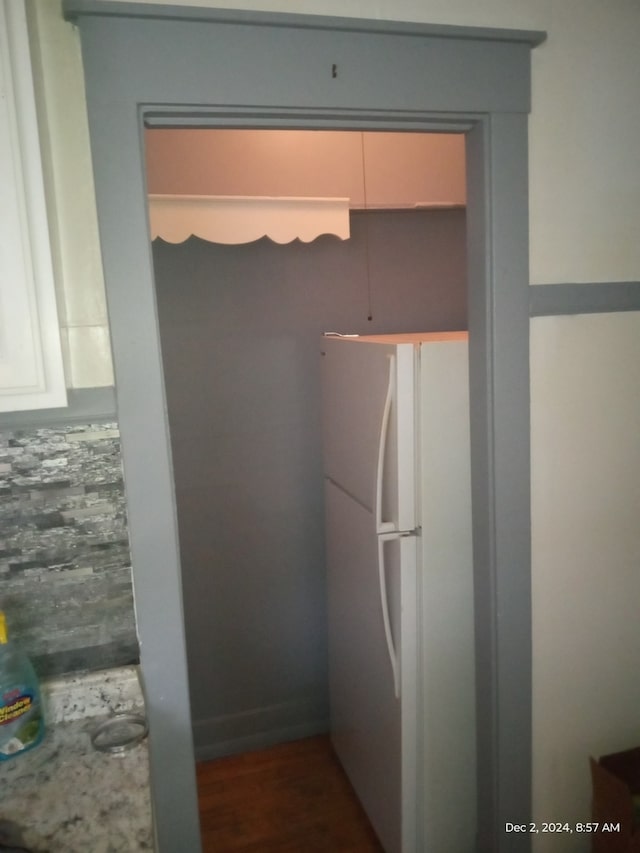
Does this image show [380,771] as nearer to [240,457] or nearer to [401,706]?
[401,706]

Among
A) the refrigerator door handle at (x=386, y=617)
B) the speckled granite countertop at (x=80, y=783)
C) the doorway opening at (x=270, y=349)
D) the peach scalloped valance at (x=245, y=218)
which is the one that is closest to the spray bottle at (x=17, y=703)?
the speckled granite countertop at (x=80, y=783)

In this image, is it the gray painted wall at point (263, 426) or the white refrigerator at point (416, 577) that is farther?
Answer: the gray painted wall at point (263, 426)

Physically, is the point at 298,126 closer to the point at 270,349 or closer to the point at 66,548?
the point at 66,548

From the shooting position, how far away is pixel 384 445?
176cm

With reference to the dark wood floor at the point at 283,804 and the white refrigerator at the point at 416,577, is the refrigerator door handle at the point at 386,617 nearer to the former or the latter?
the white refrigerator at the point at 416,577

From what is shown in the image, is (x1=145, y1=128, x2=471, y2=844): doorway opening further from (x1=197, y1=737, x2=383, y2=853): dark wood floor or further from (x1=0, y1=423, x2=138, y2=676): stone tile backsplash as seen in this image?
(x1=0, y1=423, x2=138, y2=676): stone tile backsplash

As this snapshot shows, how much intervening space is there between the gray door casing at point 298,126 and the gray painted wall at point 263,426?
990mm

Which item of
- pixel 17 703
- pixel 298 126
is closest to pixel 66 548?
pixel 17 703

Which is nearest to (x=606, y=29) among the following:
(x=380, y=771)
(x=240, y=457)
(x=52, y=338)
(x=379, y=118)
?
(x=379, y=118)

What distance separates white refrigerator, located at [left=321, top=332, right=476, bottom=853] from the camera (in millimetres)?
1688

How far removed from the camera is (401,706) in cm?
179

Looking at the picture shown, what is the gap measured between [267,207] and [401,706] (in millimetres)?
1596

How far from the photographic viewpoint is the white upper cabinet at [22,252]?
0.96 m

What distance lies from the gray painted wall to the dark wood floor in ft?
0.31
